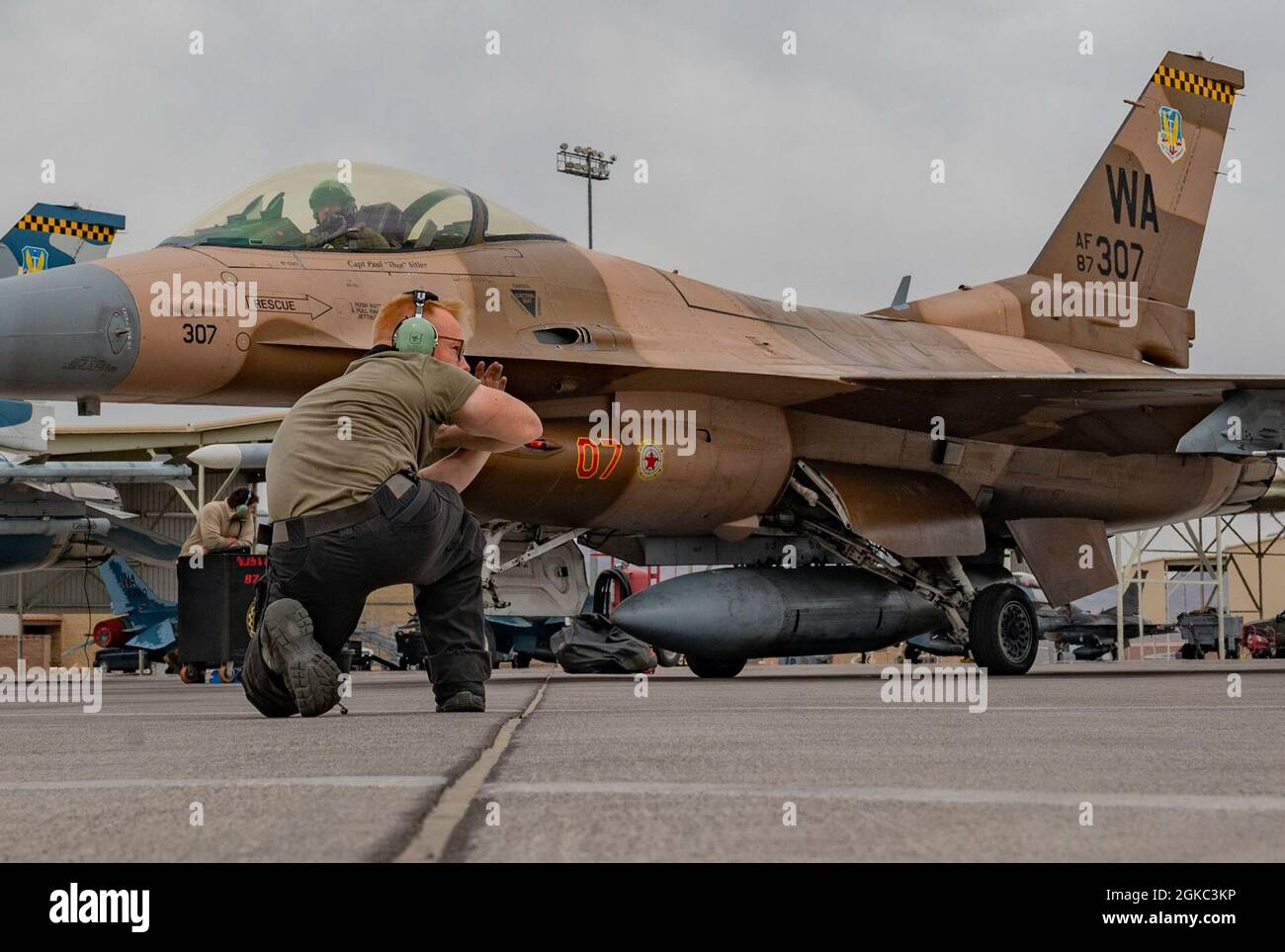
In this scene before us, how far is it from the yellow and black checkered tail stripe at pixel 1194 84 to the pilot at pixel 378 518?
1192 cm

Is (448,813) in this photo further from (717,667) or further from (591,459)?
(717,667)

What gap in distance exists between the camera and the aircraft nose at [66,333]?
316 inches

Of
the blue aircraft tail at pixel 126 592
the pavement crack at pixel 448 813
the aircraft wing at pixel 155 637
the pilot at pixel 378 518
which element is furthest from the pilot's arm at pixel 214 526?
the blue aircraft tail at pixel 126 592

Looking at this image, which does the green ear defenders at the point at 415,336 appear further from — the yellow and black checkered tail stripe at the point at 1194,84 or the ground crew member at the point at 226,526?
the yellow and black checkered tail stripe at the point at 1194,84

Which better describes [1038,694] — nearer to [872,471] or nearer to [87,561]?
[872,471]

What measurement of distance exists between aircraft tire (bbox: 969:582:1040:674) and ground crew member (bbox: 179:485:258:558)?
19.9 feet

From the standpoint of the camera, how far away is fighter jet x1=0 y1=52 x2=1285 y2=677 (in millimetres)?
8758

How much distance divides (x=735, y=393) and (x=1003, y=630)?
9.61 feet

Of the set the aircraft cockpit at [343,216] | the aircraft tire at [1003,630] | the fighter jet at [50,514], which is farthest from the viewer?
the fighter jet at [50,514]

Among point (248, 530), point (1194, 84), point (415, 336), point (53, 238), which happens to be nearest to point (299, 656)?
point (415, 336)

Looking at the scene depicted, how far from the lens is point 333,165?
947 centimetres

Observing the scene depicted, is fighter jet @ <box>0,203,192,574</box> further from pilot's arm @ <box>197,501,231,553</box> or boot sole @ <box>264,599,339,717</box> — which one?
boot sole @ <box>264,599,339,717</box>
